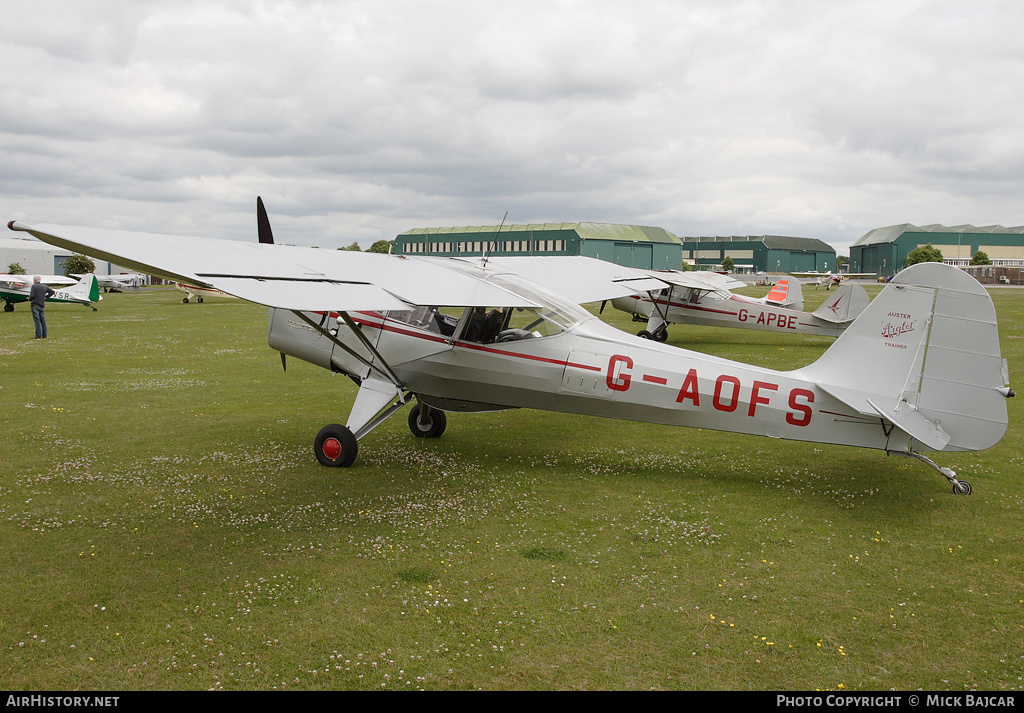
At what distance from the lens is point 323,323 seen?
26.7 feet

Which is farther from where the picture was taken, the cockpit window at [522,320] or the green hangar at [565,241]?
the green hangar at [565,241]

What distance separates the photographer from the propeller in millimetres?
9422

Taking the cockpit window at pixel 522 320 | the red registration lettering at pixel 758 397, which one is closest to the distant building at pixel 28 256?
the cockpit window at pixel 522 320

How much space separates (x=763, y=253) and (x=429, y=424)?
6022 inches

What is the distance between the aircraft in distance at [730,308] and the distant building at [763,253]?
13039 centimetres

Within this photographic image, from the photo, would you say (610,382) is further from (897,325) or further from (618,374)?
(897,325)

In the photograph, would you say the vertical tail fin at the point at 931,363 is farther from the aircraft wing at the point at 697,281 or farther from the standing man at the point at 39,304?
the standing man at the point at 39,304

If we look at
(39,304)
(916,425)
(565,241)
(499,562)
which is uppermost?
(565,241)

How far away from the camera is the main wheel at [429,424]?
908 cm

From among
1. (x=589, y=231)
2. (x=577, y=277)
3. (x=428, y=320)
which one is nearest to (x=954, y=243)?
(x=589, y=231)

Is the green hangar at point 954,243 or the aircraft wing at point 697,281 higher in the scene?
the green hangar at point 954,243

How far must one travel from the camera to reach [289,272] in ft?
20.2

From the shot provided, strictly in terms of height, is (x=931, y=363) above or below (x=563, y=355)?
above

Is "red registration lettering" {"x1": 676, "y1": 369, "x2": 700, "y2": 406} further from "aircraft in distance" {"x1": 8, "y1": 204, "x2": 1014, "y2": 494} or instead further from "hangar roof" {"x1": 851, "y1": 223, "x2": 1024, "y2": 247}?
"hangar roof" {"x1": 851, "y1": 223, "x2": 1024, "y2": 247}
